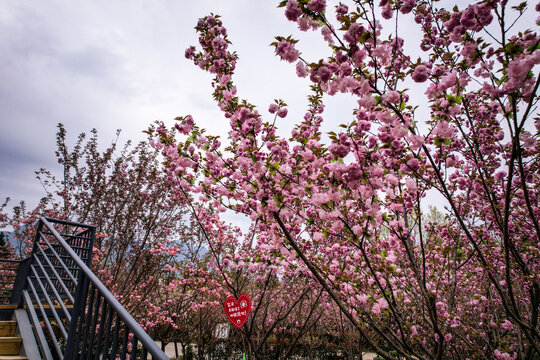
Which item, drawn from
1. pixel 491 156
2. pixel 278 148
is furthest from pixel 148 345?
pixel 491 156

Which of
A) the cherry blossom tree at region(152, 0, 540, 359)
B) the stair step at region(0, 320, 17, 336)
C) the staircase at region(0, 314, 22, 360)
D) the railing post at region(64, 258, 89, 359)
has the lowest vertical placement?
the staircase at region(0, 314, 22, 360)

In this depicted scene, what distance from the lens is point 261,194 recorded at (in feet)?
9.55

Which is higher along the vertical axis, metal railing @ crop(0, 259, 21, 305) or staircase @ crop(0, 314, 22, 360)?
metal railing @ crop(0, 259, 21, 305)

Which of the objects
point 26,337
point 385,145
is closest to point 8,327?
point 26,337

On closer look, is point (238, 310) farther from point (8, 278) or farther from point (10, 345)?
point (8, 278)

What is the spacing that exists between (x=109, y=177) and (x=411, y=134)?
7.91 m

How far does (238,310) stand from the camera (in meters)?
4.86

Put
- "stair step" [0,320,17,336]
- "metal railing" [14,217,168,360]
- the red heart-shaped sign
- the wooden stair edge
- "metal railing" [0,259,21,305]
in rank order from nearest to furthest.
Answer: "metal railing" [14,217,168,360], the wooden stair edge, "stair step" [0,320,17,336], the red heart-shaped sign, "metal railing" [0,259,21,305]

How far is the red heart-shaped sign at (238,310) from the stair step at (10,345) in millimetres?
2804

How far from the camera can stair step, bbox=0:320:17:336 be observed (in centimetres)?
323

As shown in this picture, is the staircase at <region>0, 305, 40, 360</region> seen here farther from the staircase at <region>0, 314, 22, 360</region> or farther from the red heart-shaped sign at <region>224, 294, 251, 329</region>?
the red heart-shaped sign at <region>224, 294, 251, 329</region>

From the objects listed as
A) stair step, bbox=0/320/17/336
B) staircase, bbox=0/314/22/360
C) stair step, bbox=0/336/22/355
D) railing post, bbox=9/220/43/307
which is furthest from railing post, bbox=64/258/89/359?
railing post, bbox=9/220/43/307

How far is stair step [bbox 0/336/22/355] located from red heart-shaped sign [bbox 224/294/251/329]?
9.20ft

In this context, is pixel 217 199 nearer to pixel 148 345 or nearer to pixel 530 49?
pixel 148 345
